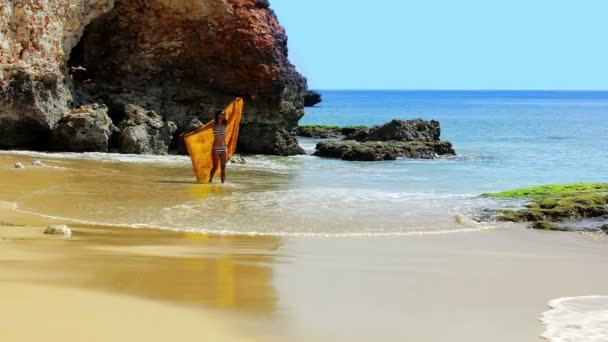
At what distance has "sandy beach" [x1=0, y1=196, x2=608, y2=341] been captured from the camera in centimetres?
470

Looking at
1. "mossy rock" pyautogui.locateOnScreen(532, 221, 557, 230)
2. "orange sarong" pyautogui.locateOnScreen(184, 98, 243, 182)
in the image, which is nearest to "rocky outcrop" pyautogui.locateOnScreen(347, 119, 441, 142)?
"orange sarong" pyautogui.locateOnScreen(184, 98, 243, 182)

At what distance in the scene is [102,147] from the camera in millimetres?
20906

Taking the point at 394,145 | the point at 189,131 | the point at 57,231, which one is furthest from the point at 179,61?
the point at 57,231

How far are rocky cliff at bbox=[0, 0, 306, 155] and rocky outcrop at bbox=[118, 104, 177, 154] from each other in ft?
5.76

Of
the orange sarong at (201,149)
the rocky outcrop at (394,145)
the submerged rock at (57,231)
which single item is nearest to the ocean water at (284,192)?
the orange sarong at (201,149)

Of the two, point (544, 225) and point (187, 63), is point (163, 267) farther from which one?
point (187, 63)

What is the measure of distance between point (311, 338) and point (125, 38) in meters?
20.9

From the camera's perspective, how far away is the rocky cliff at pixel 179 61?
22.3 metres

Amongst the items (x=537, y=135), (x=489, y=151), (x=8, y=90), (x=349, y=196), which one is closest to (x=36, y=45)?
(x=8, y=90)

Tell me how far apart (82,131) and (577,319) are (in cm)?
1736

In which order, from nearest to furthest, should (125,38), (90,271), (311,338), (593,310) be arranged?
(311,338) → (593,310) → (90,271) → (125,38)

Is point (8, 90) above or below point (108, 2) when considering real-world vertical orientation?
below

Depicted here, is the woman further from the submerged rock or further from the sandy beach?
the submerged rock

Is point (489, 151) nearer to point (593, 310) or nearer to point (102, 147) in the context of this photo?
point (102, 147)
